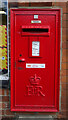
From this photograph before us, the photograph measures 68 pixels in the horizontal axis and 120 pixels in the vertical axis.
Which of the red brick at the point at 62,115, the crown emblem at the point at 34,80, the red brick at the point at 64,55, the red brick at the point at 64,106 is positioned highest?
the red brick at the point at 64,55

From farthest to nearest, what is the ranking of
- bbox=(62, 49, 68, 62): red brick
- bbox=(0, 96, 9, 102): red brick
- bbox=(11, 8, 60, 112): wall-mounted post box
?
bbox=(0, 96, 9, 102): red brick → bbox=(62, 49, 68, 62): red brick → bbox=(11, 8, 60, 112): wall-mounted post box

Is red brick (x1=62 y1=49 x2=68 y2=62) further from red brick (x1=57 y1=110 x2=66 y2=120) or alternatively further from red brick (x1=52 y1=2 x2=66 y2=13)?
red brick (x1=57 y1=110 x2=66 y2=120)

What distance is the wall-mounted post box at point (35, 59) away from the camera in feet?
7.77

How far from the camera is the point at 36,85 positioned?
2473 mm

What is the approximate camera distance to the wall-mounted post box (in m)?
2.37

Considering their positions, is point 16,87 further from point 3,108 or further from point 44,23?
point 44,23

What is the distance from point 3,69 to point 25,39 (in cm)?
75

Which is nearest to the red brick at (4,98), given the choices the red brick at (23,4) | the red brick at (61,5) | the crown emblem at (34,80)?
the crown emblem at (34,80)

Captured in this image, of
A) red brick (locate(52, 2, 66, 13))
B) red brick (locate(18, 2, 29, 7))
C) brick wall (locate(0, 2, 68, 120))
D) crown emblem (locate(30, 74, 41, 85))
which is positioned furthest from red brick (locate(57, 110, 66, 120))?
red brick (locate(18, 2, 29, 7))

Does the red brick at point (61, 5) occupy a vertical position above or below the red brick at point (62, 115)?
above

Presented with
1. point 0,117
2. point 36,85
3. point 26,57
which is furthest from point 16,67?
point 0,117

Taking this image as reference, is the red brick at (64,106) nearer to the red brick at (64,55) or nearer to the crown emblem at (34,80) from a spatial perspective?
the crown emblem at (34,80)

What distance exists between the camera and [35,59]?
243 centimetres

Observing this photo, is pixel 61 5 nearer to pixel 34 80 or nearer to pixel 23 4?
pixel 23 4
